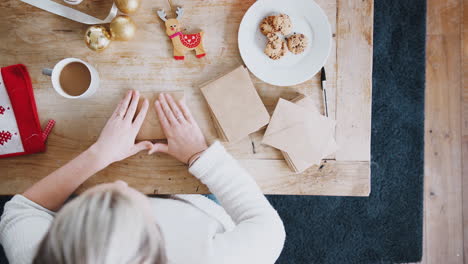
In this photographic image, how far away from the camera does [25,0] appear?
81cm

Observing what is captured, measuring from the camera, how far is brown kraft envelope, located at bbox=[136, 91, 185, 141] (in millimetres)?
840

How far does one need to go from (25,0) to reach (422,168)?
1.55m

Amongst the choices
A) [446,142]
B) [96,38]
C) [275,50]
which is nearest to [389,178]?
[446,142]

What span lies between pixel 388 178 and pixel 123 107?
3.79 feet

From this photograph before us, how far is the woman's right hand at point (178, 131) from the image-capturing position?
817mm

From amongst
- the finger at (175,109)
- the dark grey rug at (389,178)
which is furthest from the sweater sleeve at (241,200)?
the dark grey rug at (389,178)

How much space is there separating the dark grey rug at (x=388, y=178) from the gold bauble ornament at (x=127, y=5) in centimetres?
102

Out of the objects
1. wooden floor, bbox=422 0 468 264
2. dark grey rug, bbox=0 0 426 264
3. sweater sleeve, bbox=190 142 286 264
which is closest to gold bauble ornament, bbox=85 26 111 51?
sweater sleeve, bbox=190 142 286 264

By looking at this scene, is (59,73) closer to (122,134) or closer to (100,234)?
(122,134)

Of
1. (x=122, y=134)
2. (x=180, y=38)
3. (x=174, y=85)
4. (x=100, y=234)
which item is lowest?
(x=100, y=234)

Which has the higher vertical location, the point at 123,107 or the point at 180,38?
the point at 180,38

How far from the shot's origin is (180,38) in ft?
2.66

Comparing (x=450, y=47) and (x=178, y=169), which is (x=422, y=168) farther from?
(x=178, y=169)

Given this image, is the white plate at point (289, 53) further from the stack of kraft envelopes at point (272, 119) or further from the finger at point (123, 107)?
the finger at point (123, 107)
